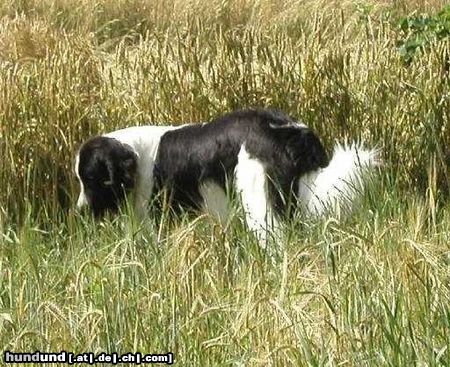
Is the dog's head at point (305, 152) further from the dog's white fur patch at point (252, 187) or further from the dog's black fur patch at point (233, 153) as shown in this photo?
the dog's white fur patch at point (252, 187)

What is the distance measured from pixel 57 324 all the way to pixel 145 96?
3.11 metres

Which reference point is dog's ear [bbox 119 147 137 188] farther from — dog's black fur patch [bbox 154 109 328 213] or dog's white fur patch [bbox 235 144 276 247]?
dog's white fur patch [bbox 235 144 276 247]

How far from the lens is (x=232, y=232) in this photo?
4.75 meters

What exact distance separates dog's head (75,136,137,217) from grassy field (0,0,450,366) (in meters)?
0.21

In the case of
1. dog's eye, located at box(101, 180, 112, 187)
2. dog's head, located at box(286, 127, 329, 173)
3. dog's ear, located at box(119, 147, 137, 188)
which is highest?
dog's head, located at box(286, 127, 329, 173)

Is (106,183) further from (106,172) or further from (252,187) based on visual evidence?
(252,187)

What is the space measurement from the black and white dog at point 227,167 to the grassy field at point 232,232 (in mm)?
194

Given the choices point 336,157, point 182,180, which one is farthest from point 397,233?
point 182,180

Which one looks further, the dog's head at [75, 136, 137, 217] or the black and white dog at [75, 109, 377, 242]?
the dog's head at [75, 136, 137, 217]

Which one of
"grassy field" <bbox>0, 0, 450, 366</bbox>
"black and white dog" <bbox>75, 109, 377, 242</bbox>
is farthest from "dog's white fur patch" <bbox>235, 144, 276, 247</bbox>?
"grassy field" <bbox>0, 0, 450, 366</bbox>

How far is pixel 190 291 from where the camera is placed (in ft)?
12.8

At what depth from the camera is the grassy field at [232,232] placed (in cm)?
357

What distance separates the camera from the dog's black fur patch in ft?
17.7

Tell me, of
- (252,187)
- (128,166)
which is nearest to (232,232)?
(252,187)
